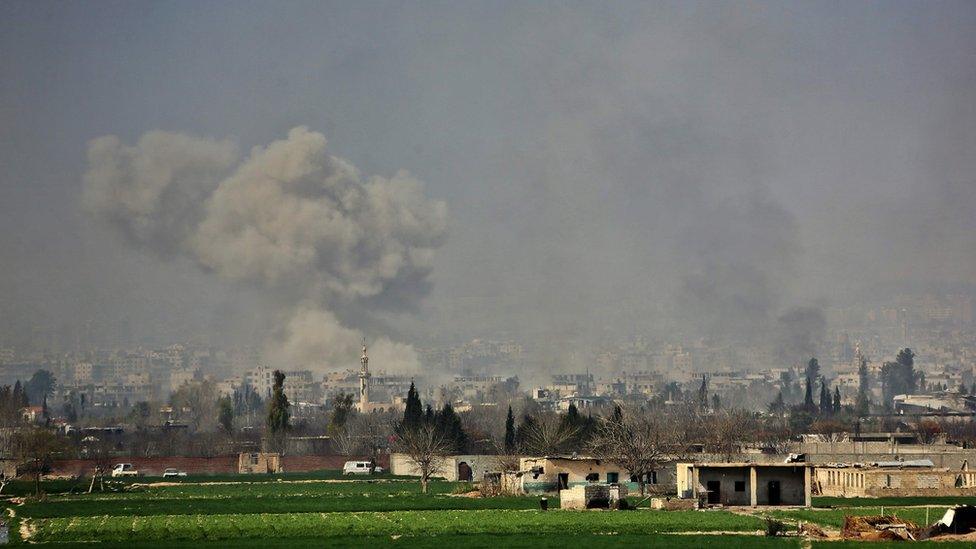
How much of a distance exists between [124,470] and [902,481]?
132ft

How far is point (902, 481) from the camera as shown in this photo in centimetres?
5428

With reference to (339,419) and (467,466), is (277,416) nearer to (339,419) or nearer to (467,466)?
(339,419)

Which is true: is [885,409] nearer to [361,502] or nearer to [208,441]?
[208,441]

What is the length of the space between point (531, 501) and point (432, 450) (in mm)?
19439

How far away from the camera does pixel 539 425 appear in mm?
83625

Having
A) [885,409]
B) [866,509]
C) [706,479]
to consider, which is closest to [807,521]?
[866,509]

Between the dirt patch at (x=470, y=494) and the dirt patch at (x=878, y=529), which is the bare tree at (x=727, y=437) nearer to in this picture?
the dirt patch at (x=470, y=494)

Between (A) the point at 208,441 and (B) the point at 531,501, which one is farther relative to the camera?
(A) the point at 208,441

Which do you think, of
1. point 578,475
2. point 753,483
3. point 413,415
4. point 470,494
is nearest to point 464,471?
point 578,475

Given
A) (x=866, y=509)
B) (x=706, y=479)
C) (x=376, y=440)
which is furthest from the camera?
(x=376, y=440)

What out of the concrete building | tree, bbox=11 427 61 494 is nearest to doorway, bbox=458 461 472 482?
the concrete building

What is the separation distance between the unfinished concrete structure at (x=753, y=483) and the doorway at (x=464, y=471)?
23042mm

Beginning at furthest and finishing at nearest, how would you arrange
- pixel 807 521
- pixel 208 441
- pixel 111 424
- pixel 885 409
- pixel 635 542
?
pixel 885 409 < pixel 111 424 < pixel 208 441 < pixel 807 521 < pixel 635 542

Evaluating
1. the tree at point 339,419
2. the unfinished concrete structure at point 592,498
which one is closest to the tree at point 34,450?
the unfinished concrete structure at point 592,498
